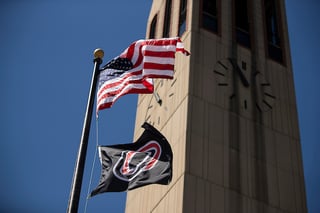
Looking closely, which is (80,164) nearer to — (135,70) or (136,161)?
(136,161)

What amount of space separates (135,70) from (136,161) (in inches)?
144

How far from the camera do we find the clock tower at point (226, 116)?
27.9m

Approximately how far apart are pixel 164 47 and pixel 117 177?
19.7 feet

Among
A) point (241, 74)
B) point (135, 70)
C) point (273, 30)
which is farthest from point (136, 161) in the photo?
point (273, 30)

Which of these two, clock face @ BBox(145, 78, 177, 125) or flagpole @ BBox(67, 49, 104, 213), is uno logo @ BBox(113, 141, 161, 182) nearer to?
flagpole @ BBox(67, 49, 104, 213)

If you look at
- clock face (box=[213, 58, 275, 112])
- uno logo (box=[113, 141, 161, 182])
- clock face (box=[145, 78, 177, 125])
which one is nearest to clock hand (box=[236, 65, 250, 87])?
clock face (box=[213, 58, 275, 112])

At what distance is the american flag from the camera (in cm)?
2003

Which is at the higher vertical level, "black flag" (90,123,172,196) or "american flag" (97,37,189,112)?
"american flag" (97,37,189,112)

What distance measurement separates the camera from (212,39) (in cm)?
3503

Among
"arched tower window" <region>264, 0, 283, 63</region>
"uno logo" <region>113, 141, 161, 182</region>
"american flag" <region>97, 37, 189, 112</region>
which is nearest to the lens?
"uno logo" <region>113, 141, 161, 182</region>

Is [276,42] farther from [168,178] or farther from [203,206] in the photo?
[168,178]

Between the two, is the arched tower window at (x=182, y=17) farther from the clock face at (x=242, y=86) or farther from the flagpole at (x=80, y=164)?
the flagpole at (x=80, y=164)

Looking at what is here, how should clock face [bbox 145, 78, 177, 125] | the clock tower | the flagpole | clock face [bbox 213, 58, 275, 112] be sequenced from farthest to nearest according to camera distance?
clock face [bbox 145, 78, 177, 125] → clock face [bbox 213, 58, 275, 112] → the clock tower → the flagpole

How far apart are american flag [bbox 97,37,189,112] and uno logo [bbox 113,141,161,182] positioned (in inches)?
76.0
